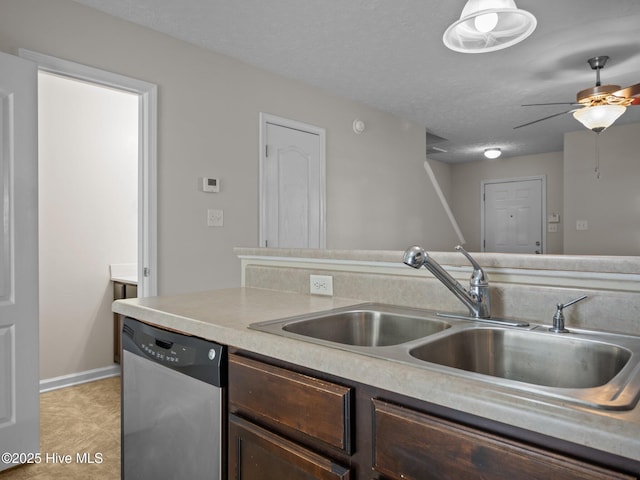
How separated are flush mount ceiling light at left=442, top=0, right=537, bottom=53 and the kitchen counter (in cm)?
140

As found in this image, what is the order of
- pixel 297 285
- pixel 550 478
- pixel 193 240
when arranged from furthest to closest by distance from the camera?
pixel 193 240, pixel 297 285, pixel 550 478

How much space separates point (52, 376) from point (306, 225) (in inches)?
85.7

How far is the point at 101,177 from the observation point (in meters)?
3.37

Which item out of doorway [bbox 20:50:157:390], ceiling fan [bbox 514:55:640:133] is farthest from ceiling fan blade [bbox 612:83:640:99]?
doorway [bbox 20:50:157:390]

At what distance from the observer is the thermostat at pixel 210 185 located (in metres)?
2.84

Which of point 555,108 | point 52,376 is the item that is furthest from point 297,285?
point 555,108

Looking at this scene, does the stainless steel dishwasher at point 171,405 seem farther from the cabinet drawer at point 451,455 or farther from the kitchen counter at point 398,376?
the cabinet drawer at point 451,455

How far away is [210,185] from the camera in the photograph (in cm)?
287

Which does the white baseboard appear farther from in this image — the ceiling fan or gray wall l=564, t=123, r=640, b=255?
gray wall l=564, t=123, r=640, b=255

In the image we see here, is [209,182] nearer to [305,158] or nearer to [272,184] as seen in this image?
[272,184]

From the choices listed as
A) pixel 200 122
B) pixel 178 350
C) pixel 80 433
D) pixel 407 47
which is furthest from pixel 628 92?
pixel 80 433

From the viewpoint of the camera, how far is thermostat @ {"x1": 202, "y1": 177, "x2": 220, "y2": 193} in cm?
284

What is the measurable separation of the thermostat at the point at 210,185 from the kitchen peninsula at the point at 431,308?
105 centimetres

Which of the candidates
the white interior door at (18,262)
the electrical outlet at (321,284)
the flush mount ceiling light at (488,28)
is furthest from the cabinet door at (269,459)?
the flush mount ceiling light at (488,28)
